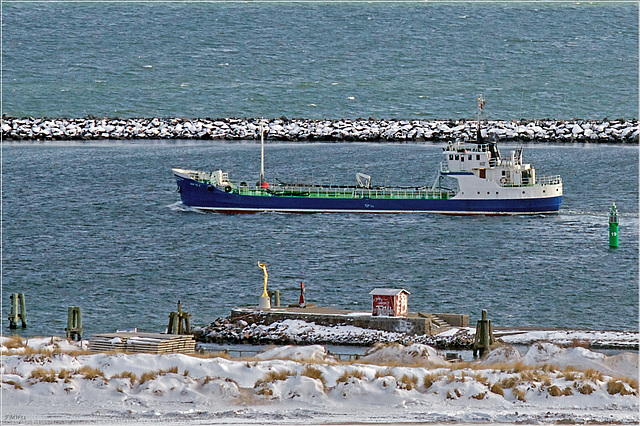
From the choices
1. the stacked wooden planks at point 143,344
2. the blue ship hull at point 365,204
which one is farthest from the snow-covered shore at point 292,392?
the blue ship hull at point 365,204

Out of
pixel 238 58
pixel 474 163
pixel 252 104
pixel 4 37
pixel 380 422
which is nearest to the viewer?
pixel 380 422

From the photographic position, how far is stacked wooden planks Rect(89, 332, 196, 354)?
29.9m

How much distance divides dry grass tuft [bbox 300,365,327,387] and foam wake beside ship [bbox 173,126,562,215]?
39.8 metres

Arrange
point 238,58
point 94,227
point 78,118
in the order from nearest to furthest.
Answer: point 94,227 → point 78,118 → point 238,58

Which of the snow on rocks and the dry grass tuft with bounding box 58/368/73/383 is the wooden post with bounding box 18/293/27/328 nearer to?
the snow on rocks

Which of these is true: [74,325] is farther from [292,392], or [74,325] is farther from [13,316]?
[292,392]

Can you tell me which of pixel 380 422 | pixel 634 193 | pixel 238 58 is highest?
pixel 238 58

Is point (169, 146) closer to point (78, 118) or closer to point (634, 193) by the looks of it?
point (78, 118)

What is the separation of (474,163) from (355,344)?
31905 millimetres

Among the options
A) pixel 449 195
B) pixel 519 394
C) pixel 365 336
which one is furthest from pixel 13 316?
pixel 449 195

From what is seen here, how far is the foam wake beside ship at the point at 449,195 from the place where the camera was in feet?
215

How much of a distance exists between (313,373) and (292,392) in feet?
2.99

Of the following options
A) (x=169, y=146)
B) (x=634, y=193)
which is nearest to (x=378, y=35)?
(x=169, y=146)

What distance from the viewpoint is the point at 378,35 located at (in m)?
158
